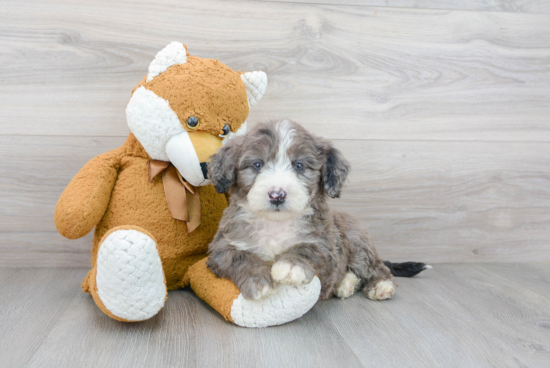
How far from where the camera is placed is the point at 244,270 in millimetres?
1601

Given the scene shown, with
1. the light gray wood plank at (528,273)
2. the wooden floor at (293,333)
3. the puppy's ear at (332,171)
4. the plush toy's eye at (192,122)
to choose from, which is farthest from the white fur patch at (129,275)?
the light gray wood plank at (528,273)

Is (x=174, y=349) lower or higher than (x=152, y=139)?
lower

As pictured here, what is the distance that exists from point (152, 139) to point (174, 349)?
30.5 inches

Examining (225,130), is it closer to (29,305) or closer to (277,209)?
(277,209)

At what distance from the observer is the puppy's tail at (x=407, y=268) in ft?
7.36

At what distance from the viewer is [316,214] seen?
67.5 inches

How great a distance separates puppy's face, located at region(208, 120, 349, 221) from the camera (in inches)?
59.1

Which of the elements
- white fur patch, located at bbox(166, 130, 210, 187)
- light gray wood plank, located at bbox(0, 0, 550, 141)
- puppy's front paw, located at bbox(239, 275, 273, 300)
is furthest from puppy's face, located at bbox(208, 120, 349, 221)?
light gray wood plank, located at bbox(0, 0, 550, 141)

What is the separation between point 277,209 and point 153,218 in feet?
1.99

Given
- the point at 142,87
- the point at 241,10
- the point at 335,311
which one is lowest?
the point at 335,311

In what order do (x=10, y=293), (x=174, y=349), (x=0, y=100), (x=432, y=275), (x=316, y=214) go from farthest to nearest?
Answer: (x=432, y=275)
(x=0, y=100)
(x=10, y=293)
(x=316, y=214)
(x=174, y=349)

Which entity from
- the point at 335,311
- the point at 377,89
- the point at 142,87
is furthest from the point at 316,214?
the point at 377,89

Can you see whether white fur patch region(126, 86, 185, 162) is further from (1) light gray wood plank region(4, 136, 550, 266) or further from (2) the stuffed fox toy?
(1) light gray wood plank region(4, 136, 550, 266)

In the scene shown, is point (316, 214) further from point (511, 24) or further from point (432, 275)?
point (511, 24)
